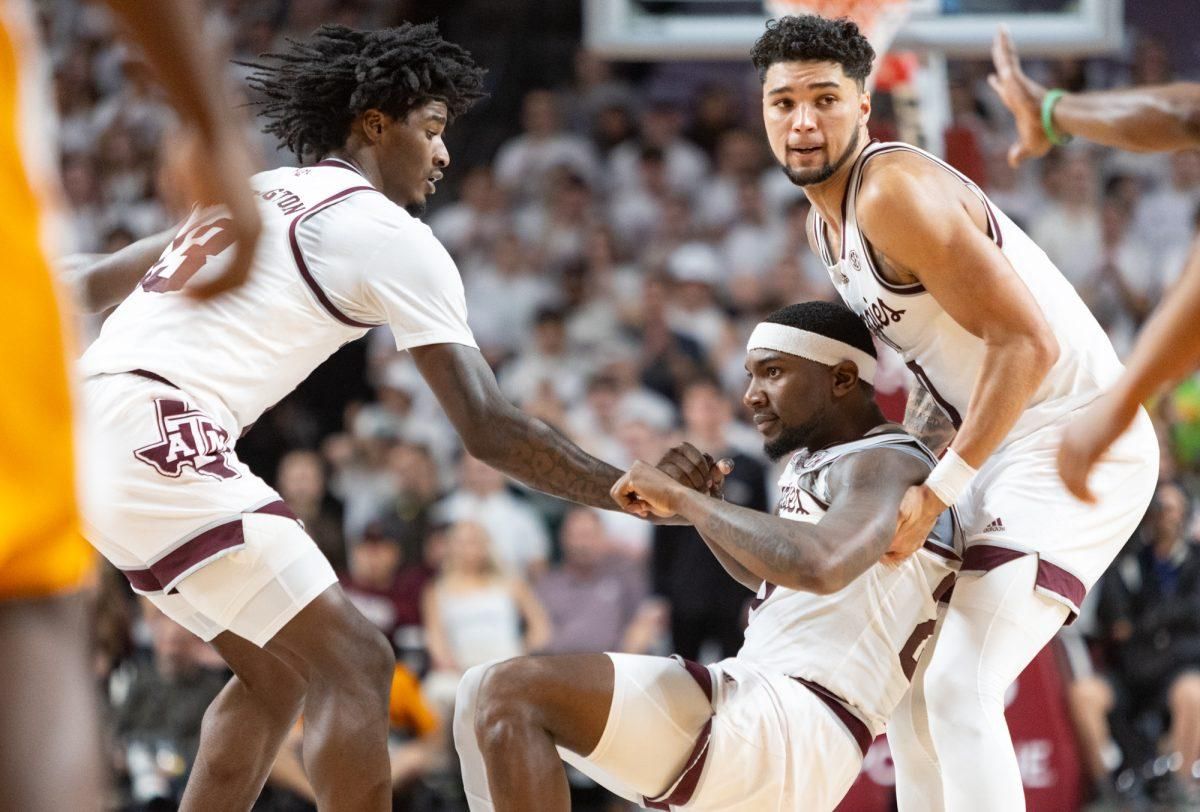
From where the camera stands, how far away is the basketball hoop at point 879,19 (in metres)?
6.69

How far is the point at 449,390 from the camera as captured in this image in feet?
13.6

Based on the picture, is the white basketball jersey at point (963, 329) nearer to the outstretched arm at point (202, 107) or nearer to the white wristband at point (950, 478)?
the white wristband at point (950, 478)

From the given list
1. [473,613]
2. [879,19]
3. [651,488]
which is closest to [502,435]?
[651,488]

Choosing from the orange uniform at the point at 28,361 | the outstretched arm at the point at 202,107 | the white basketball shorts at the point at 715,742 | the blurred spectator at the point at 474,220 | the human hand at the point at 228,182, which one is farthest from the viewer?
the blurred spectator at the point at 474,220

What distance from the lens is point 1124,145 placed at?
14.1 ft

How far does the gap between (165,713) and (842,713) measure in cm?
464

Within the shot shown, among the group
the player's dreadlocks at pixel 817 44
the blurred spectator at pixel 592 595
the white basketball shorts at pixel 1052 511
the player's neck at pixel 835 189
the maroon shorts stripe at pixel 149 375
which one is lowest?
the blurred spectator at pixel 592 595

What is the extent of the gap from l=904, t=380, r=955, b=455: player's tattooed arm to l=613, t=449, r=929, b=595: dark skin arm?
0.65 meters

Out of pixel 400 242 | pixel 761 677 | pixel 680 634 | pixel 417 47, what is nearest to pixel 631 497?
pixel 761 677

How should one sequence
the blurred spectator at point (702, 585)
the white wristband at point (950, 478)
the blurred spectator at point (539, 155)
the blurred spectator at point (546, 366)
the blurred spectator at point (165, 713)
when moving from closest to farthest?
the white wristband at point (950, 478) < the blurred spectator at point (165, 713) < the blurred spectator at point (702, 585) < the blurred spectator at point (546, 366) < the blurred spectator at point (539, 155)

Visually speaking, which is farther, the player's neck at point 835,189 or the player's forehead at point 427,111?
the player's forehead at point 427,111

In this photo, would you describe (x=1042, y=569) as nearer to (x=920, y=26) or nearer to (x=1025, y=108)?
(x=1025, y=108)

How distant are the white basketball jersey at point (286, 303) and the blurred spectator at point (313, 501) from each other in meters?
4.10

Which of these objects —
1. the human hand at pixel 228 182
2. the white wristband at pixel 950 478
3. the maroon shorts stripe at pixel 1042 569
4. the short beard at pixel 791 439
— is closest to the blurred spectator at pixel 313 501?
the short beard at pixel 791 439
